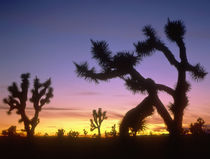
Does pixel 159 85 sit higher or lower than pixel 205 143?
higher

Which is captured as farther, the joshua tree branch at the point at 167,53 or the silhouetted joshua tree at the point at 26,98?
the silhouetted joshua tree at the point at 26,98

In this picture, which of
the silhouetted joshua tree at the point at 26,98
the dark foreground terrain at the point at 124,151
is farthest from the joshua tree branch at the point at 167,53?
the silhouetted joshua tree at the point at 26,98

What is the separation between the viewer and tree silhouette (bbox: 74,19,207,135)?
8.54 meters

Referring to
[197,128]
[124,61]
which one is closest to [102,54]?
[124,61]

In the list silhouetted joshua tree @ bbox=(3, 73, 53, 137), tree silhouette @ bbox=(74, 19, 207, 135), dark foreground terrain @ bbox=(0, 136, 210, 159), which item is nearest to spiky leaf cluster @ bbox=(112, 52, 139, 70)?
tree silhouette @ bbox=(74, 19, 207, 135)

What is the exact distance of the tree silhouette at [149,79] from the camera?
8539 mm

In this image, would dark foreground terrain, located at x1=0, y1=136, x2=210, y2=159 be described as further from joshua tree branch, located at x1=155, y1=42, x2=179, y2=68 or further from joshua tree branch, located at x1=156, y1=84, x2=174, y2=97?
joshua tree branch, located at x1=155, y1=42, x2=179, y2=68

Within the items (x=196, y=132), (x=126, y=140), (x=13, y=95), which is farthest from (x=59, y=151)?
(x=13, y=95)

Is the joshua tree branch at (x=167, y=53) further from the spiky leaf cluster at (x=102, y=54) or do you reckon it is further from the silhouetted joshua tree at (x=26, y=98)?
the silhouetted joshua tree at (x=26, y=98)

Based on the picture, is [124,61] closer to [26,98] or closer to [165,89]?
[165,89]

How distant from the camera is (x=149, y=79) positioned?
30.4 ft

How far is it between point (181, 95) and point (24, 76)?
1259cm

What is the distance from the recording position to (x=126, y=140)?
29.1 feet

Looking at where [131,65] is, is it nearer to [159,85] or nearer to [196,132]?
[159,85]
